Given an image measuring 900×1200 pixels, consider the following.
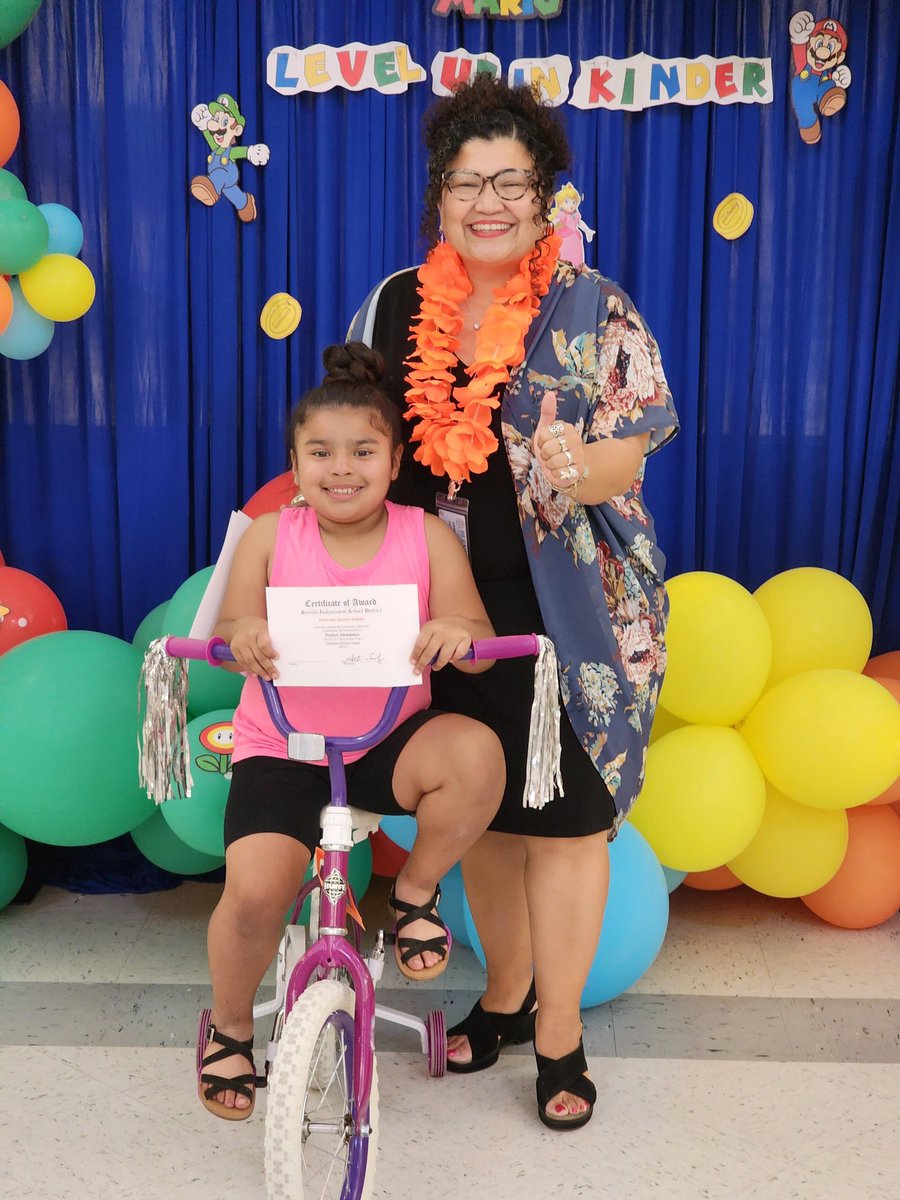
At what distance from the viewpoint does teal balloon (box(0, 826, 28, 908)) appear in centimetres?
282

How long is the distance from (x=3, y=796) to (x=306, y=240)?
155 cm

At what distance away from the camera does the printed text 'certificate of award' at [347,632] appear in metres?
1.67

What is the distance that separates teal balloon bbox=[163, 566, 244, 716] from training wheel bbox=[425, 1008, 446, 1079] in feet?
2.70

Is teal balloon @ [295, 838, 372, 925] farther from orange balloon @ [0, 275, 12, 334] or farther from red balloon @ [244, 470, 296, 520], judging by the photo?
orange balloon @ [0, 275, 12, 334]

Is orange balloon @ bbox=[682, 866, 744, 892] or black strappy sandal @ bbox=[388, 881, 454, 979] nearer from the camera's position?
black strappy sandal @ bbox=[388, 881, 454, 979]

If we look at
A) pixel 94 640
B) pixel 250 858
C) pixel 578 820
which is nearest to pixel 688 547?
pixel 578 820

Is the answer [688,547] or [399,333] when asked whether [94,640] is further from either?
[688,547]

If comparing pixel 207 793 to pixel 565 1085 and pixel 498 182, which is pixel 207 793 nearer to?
pixel 565 1085

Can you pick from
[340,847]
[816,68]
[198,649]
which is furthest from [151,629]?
[816,68]

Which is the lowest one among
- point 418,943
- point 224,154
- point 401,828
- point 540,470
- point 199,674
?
point 401,828

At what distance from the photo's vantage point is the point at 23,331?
2.72 metres

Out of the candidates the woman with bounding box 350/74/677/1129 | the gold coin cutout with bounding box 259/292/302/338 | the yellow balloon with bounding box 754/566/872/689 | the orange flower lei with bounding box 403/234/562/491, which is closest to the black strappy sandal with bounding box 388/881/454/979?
the woman with bounding box 350/74/677/1129

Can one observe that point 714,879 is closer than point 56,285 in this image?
No

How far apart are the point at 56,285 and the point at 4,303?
0.41 feet
